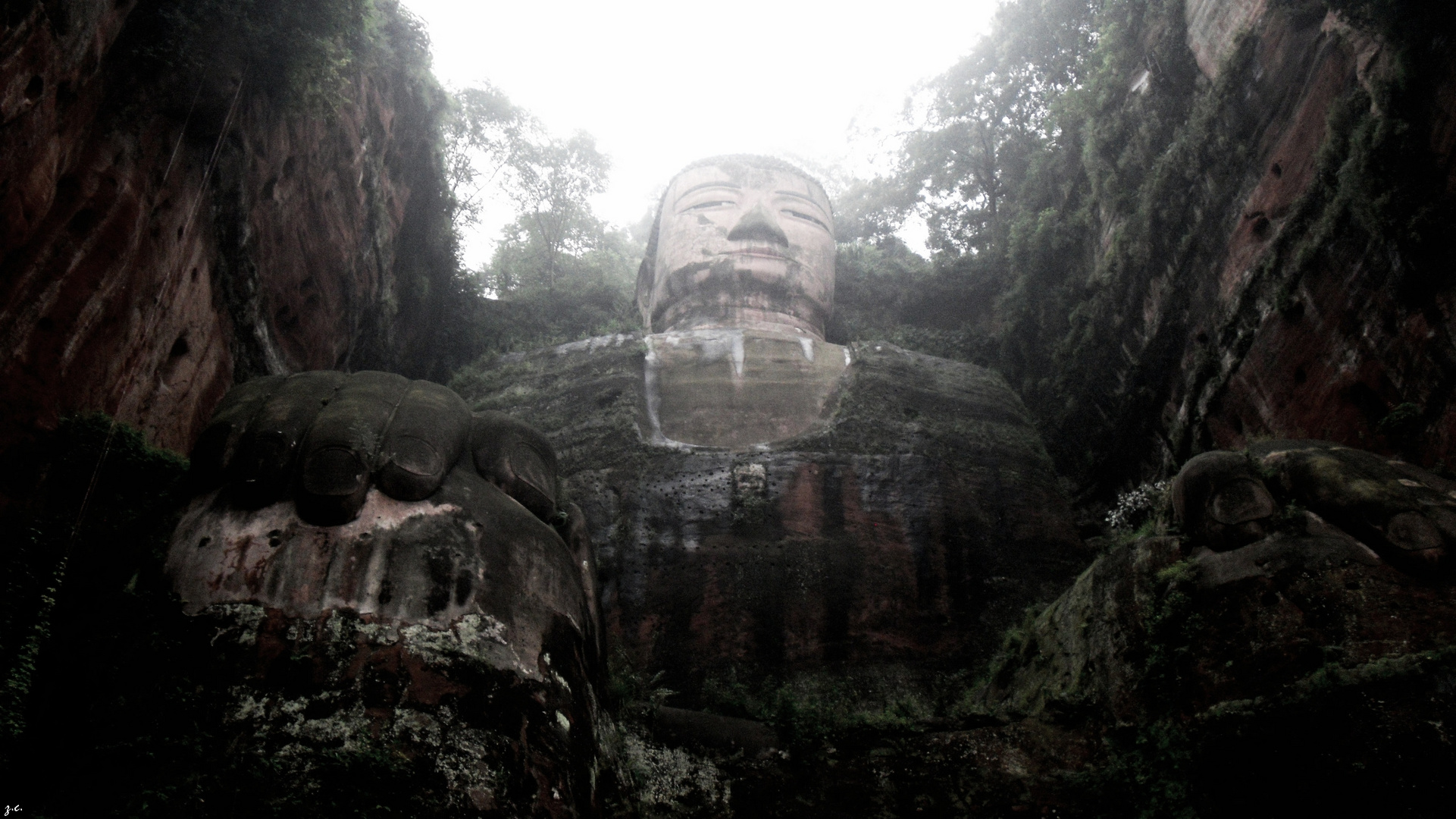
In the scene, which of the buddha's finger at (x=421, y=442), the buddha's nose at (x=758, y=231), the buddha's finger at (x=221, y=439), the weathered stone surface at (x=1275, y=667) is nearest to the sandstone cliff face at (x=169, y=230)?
the buddha's finger at (x=221, y=439)

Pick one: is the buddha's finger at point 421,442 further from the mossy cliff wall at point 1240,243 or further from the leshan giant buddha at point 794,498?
the mossy cliff wall at point 1240,243

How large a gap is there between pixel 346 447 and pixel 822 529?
477 centimetres

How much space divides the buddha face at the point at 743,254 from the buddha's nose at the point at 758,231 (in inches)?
0.4

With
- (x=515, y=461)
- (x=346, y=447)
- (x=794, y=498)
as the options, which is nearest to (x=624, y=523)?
(x=794, y=498)

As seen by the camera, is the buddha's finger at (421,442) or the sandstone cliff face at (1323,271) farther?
the sandstone cliff face at (1323,271)

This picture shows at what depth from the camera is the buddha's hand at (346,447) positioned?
5.48 metres

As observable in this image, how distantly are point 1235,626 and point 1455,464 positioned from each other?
1897 mm

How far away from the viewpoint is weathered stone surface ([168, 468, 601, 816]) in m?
4.60

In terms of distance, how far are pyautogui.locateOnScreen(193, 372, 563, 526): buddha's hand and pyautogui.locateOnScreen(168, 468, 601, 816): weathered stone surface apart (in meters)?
0.11

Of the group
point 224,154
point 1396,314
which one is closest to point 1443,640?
point 1396,314

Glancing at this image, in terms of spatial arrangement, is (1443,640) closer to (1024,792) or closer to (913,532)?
(1024,792)

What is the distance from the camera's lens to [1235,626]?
5531 millimetres

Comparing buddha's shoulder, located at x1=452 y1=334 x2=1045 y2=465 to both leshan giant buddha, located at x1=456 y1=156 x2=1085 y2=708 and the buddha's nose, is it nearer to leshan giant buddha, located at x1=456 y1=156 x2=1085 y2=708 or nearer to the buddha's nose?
leshan giant buddha, located at x1=456 y1=156 x2=1085 y2=708

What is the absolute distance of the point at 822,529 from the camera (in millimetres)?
9375
